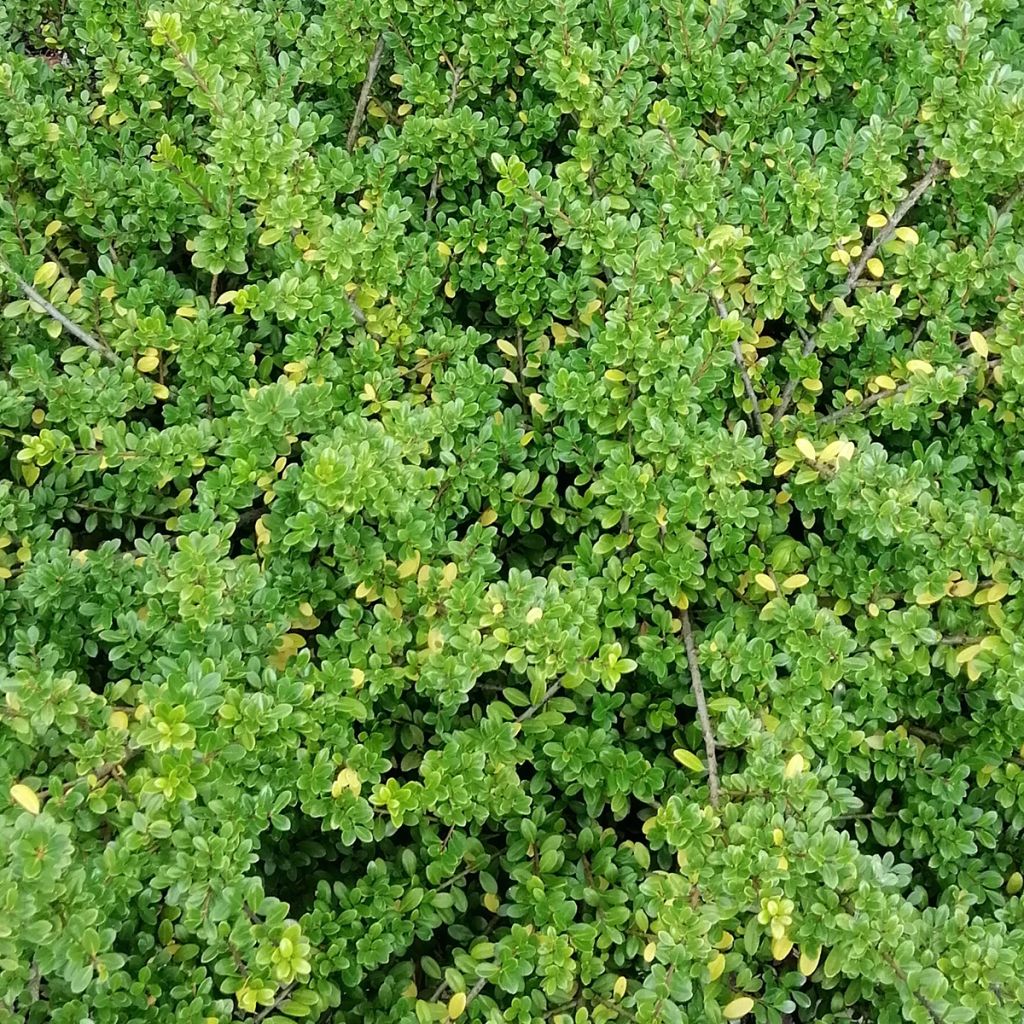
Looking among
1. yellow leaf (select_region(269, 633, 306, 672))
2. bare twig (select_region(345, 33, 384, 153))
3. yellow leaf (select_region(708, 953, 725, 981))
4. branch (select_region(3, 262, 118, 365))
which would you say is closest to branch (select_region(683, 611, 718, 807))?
yellow leaf (select_region(708, 953, 725, 981))

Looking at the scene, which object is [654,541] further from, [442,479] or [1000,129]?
[1000,129]

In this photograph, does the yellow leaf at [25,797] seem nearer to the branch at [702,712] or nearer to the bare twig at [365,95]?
the branch at [702,712]

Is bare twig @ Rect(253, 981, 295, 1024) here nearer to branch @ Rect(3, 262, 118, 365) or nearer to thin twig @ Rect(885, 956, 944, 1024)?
thin twig @ Rect(885, 956, 944, 1024)

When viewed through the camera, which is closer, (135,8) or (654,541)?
(654,541)

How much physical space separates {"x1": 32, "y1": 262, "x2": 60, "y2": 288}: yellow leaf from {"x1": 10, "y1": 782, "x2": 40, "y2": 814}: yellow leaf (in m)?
1.40

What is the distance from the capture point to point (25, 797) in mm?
1772

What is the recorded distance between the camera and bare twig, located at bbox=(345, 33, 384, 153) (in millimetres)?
2936

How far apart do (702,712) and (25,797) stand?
146 cm

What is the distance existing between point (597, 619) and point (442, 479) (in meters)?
0.52

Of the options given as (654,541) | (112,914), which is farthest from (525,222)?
(112,914)

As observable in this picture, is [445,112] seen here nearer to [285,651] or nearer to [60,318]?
[60,318]

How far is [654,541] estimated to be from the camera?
2297 mm

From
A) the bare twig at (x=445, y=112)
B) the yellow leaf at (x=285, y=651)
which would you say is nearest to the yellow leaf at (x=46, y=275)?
the bare twig at (x=445, y=112)

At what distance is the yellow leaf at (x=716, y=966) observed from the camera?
193 cm
